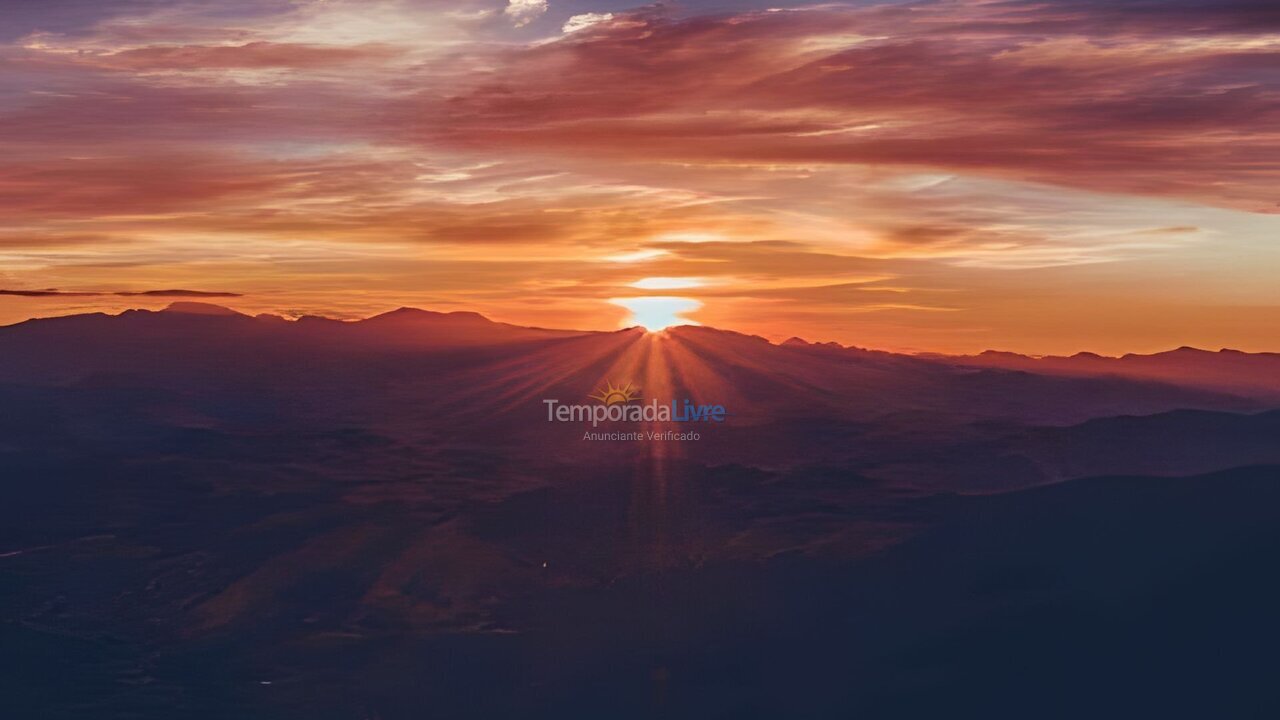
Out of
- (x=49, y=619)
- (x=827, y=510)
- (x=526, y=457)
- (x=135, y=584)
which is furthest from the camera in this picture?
(x=526, y=457)

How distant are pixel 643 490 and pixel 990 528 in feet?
182

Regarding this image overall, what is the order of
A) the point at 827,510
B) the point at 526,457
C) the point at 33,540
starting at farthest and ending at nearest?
1. the point at 526,457
2. the point at 827,510
3. the point at 33,540

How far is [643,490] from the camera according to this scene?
536 ft

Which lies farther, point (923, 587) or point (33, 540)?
point (33, 540)

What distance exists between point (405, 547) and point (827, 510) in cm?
5681

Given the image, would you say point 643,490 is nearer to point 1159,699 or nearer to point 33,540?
point 33,540

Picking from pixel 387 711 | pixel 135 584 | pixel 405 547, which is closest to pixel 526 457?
pixel 405 547

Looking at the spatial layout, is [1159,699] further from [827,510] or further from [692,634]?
[827,510]

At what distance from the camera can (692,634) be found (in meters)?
90.9

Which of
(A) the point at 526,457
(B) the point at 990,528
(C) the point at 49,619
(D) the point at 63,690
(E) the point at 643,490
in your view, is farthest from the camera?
Result: (A) the point at 526,457

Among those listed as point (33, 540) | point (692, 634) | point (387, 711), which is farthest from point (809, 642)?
point (33, 540)

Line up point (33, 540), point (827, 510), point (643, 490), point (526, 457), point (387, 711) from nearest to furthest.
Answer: point (387, 711), point (33, 540), point (827, 510), point (643, 490), point (526, 457)

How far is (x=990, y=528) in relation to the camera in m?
123

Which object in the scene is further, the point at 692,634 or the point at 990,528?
the point at 990,528
